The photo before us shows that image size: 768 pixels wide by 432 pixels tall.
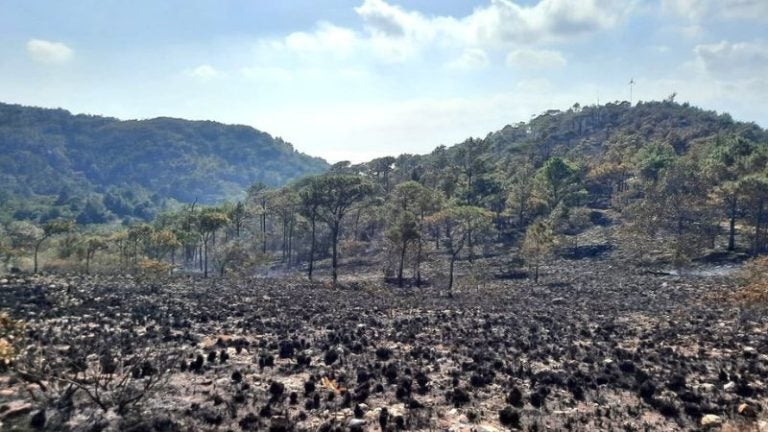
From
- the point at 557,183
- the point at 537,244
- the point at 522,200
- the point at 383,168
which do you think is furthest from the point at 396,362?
the point at 383,168

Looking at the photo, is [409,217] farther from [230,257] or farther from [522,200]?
[522,200]

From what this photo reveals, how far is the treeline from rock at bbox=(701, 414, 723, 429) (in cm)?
2985

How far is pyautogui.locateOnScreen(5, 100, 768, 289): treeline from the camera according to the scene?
166 ft

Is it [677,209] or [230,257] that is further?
[230,257]

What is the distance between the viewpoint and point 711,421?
12.5 metres

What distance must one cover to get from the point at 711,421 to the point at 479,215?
128 feet

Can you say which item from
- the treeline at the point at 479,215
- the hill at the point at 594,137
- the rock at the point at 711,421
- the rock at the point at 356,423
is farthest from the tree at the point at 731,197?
the rock at the point at 356,423

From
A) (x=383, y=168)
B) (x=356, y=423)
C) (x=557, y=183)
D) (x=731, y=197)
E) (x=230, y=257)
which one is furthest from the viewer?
A: (x=383, y=168)

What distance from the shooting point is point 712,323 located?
24.8m

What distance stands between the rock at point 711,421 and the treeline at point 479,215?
97.9ft

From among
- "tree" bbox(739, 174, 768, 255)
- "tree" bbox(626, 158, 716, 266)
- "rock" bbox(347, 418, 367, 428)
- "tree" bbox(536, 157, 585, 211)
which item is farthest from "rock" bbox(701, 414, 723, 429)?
"tree" bbox(536, 157, 585, 211)

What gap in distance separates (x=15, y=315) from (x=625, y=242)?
52.4 metres

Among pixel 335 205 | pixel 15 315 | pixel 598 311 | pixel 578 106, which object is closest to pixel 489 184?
pixel 335 205

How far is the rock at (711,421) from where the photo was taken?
1230 cm
